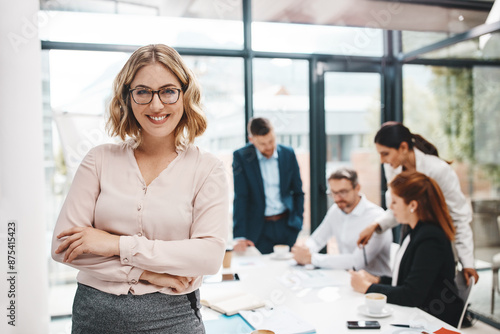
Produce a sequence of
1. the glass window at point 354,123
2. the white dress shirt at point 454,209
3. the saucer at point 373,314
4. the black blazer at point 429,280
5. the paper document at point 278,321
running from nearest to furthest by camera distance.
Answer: the paper document at point 278,321 < the saucer at point 373,314 < the black blazer at point 429,280 < the white dress shirt at point 454,209 < the glass window at point 354,123

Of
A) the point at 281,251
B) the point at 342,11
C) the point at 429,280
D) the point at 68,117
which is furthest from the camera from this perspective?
the point at 342,11

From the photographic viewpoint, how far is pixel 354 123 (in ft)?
15.7

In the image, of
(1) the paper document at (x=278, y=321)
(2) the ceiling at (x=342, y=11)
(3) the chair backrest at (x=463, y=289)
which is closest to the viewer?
(1) the paper document at (x=278, y=321)

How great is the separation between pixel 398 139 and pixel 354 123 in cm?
186

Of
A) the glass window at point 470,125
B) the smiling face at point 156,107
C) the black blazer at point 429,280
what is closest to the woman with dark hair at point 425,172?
the black blazer at point 429,280

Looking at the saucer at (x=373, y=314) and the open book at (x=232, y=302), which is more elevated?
the open book at (x=232, y=302)

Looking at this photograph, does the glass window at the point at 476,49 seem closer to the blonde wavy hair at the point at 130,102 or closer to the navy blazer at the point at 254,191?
the navy blazer at the point at 254,191

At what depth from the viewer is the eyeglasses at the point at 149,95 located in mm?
1295

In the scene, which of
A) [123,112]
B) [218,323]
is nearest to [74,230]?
[123,112]

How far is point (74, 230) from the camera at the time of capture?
1.26 meters

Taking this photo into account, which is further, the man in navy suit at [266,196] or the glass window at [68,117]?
the glass window at [68,117]

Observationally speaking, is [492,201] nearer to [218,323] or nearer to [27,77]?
[218,323]

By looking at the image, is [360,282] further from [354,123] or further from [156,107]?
[354,123]

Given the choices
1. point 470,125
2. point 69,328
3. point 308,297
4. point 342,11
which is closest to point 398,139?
point 308,297
